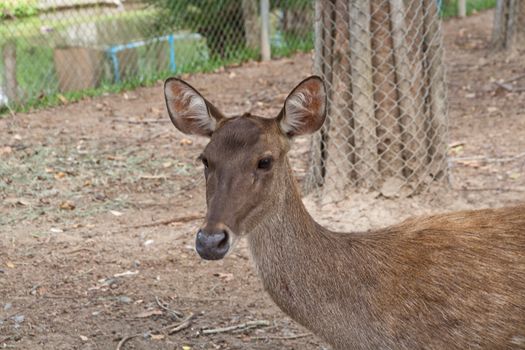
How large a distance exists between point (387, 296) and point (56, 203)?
3800 mm

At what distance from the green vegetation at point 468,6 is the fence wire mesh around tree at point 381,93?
10403mm

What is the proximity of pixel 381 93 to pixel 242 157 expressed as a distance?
7.97 feet

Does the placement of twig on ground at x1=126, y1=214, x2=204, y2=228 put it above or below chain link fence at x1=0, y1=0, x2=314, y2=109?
below

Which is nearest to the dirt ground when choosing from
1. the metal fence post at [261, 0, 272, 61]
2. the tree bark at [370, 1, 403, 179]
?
the tree bark at [370, 1, 403, 179]

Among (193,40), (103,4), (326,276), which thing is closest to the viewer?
(326,276)

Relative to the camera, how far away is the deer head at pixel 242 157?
345 centimetres

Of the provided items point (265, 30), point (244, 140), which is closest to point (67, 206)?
point (244, 140)

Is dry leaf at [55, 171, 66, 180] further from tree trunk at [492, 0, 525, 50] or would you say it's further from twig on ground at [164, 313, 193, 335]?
tree trunk at [492, 0, 525, 50]

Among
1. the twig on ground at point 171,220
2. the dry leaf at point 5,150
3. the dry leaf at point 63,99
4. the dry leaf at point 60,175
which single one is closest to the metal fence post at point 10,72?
the dry leaf at point 63,99

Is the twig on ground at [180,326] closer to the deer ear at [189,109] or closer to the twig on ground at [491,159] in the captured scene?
the deer ear at [189,109]

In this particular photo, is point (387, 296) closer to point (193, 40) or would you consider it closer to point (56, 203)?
point (56, 203)

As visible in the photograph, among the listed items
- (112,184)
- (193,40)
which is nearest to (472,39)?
(193,40)

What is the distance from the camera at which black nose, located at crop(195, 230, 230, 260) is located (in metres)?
3.32

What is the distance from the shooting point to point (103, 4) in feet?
34.7
